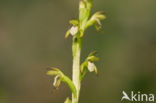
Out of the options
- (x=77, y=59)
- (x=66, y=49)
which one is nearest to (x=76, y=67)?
(x=77, y=59)

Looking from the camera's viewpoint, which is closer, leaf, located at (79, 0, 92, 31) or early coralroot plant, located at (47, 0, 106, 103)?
early coralroot plant, located at (47, 0, 106, 103)

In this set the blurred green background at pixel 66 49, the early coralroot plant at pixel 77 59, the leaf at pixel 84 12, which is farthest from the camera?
the blurred green background at pixel 66 49

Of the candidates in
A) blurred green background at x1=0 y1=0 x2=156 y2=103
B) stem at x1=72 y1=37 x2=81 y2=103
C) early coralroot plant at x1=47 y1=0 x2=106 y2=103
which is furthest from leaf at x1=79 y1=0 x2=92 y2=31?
blurred green background at x1=0 y1=0 x2=156 y2=103

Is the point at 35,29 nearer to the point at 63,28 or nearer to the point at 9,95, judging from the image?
the point at 63,28

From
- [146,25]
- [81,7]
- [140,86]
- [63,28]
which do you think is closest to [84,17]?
[81,7]

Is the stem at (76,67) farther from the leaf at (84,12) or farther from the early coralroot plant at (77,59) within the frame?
the leaf at (84,12)

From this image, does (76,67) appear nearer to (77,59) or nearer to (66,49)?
(77,59)

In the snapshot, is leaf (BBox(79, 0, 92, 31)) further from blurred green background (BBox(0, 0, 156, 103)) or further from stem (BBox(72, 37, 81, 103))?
blurred green background (BBox(0, 0, 156, 103))

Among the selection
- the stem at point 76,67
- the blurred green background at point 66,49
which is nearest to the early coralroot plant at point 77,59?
the stem at point 76,67
